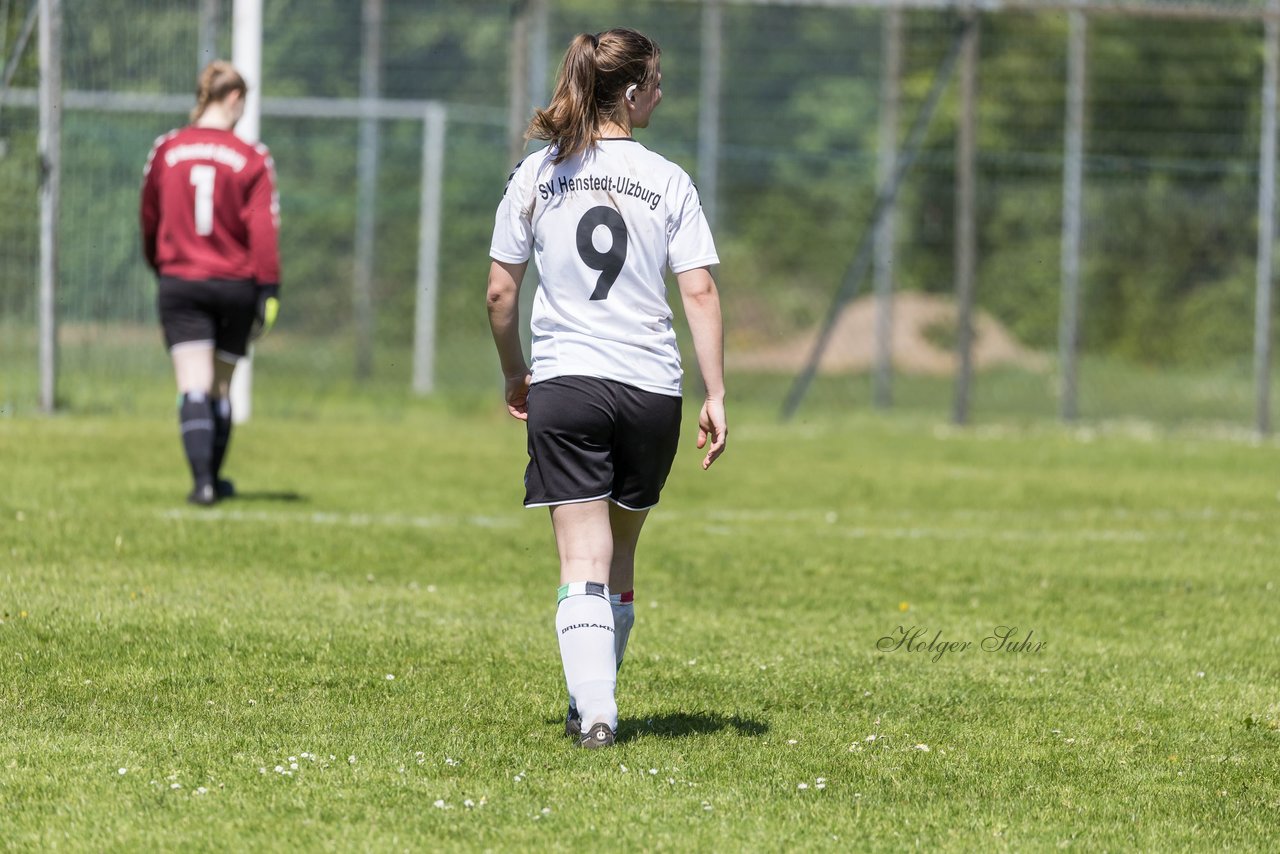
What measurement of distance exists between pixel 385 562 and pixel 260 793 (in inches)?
144

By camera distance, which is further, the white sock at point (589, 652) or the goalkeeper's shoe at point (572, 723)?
the goalkeeper's shoe at point (572, 723)

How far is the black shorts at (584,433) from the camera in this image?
15.2ft

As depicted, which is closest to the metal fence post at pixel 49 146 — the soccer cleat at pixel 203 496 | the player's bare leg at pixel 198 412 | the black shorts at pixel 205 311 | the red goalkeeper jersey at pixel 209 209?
the red goalkeeper jersey at pixel 209 209

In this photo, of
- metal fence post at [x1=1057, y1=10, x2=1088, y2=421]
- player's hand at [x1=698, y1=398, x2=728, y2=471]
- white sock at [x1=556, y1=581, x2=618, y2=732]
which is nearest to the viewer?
white sock at [x1=556, y1=581, x2=618, y2=732]

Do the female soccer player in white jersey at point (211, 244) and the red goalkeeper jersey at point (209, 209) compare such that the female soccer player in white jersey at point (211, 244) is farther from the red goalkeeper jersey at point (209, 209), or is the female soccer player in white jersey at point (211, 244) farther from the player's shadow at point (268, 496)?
the player's shadow at point (268, 496)

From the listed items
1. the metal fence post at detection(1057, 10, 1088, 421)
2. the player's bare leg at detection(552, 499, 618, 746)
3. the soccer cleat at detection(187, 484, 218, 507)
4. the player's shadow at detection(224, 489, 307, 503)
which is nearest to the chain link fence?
the metal fence post at detection(1057, 10, 1088, 421)

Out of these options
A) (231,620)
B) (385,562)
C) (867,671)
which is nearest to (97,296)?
(385,562)

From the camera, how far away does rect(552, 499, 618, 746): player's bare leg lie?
4.61 m

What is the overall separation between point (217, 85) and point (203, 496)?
213cm

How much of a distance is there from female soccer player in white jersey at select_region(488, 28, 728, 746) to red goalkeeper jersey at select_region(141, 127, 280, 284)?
480cm

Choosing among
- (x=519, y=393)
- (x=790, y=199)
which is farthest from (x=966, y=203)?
(x=519, y=393)

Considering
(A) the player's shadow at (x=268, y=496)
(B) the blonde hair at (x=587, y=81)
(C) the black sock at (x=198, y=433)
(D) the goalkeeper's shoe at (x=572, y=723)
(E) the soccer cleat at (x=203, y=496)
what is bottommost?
(A) the player's shadow at (x=268, y=496)

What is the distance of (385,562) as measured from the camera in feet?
25.5

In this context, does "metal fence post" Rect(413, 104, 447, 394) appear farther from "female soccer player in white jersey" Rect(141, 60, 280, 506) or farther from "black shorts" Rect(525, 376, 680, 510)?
"black shorts" Rect(525, 376, 680, 510)
